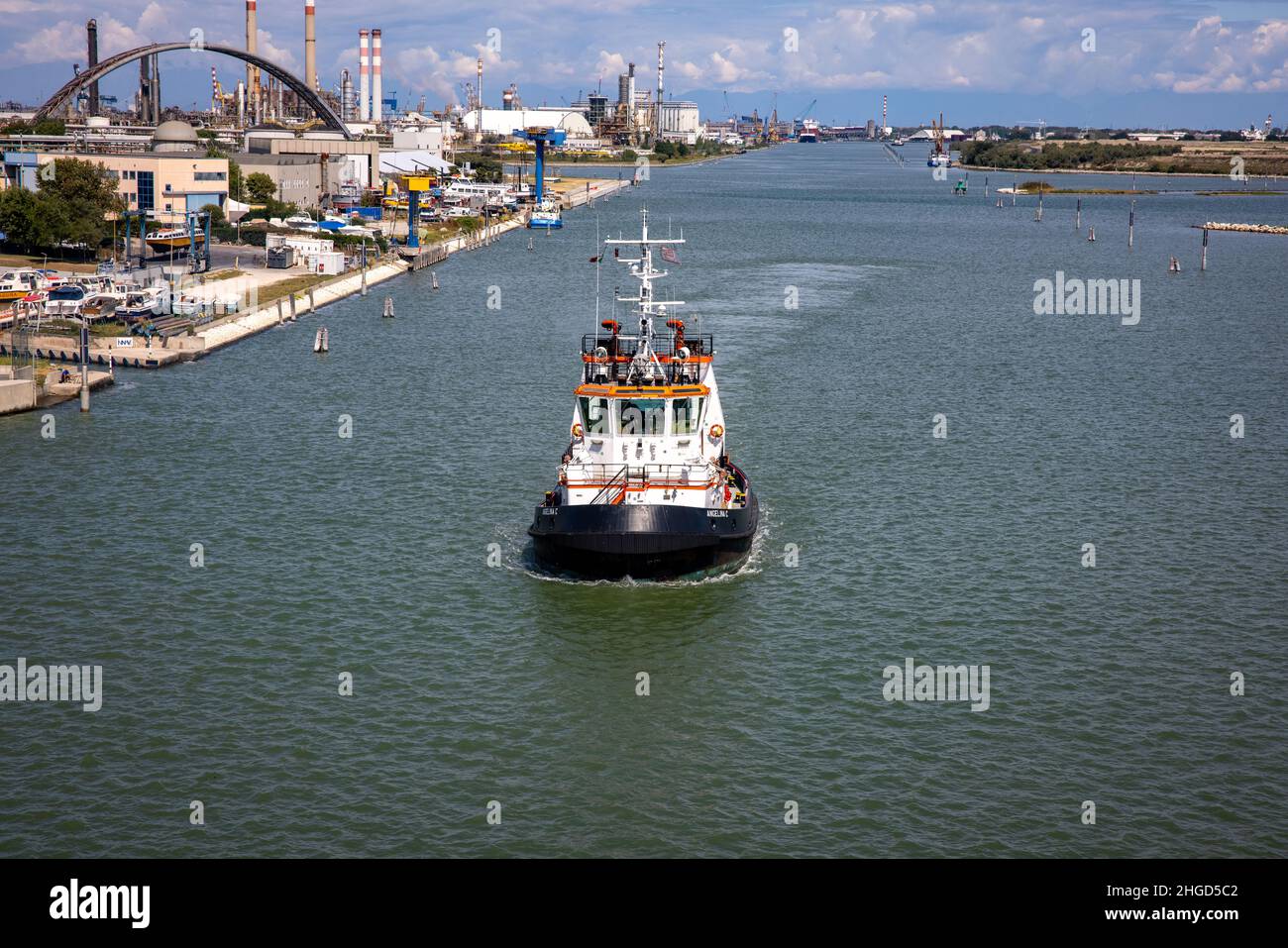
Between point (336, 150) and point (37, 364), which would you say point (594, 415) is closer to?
point (37, 364)

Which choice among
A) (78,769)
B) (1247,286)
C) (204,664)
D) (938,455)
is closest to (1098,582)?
(938,455)

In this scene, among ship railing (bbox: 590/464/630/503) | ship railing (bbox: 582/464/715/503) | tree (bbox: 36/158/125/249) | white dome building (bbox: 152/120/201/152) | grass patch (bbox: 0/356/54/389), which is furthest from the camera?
white dome building (bbox: 152/120/201/152)

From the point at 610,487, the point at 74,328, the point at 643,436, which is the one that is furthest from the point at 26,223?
the point at 610,487

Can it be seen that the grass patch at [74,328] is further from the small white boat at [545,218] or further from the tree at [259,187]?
the small white boat at [545,218]

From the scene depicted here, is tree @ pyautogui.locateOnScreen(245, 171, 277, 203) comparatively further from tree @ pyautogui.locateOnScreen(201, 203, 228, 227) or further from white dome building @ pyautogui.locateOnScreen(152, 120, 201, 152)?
tree @ pyautogui.locateOnScreen(201, 203, 228, 227)

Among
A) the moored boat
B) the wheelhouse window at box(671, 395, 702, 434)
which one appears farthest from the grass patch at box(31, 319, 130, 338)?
the wheelhouse window at box(671, 395, 702, 434)

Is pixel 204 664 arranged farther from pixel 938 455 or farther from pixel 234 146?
pixel 234 146
